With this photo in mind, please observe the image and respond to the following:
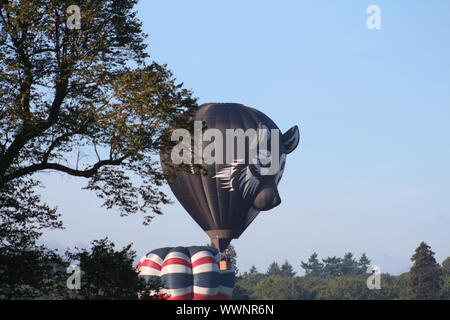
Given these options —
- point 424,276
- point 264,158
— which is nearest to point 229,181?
point 264,158

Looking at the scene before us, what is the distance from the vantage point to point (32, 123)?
20625mm

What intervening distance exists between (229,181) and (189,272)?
388 inches

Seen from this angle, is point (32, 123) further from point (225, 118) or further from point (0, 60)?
point (225, 118)

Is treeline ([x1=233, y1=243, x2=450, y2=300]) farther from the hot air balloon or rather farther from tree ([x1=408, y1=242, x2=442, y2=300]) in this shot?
the hot air balloon

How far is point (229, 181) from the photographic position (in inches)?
2453

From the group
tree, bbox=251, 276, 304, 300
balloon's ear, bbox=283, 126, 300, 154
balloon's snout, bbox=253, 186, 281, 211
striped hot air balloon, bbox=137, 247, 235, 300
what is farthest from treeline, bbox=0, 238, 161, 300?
tree, bbox=251, 276, 304, 300

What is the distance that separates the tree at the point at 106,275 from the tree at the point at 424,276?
103925mm

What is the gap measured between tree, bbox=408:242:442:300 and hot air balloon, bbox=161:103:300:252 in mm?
61890

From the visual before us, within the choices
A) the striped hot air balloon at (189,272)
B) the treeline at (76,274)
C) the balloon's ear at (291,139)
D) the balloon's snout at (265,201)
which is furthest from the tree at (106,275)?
the balloon's ear at (291,139)

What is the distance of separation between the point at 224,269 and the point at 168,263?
5127 mm

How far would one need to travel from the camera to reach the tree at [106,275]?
21688mm

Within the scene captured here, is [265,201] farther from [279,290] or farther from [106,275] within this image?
[279,290]

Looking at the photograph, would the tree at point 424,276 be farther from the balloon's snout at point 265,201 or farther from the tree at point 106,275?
the tree at point 106,275
